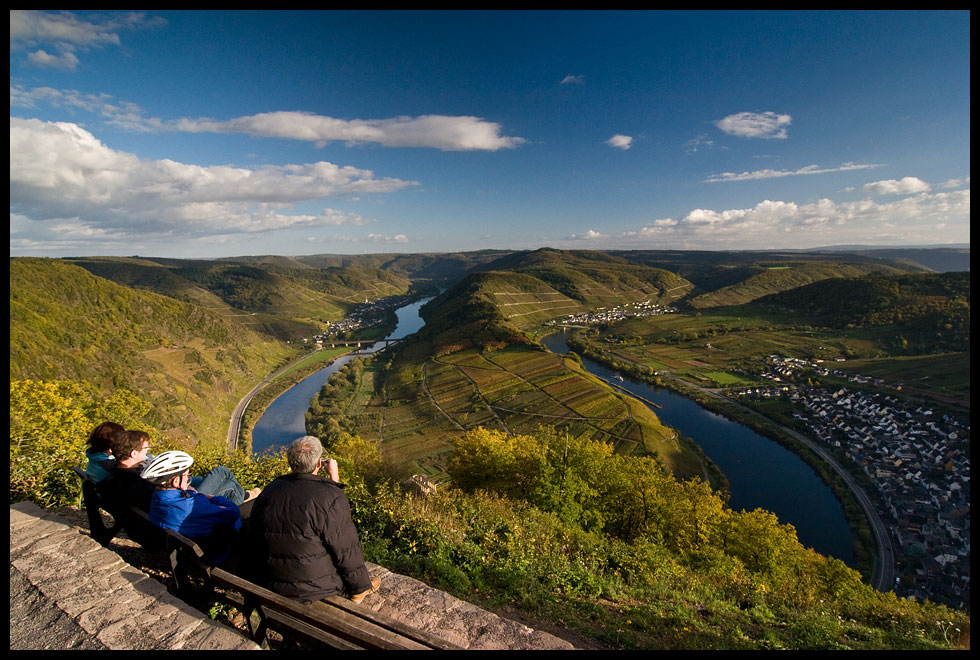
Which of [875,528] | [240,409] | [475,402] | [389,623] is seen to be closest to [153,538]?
[389,623]

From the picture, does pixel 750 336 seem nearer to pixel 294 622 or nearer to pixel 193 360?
pixel 294 622

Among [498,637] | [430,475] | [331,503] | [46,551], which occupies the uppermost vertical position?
[331,503]

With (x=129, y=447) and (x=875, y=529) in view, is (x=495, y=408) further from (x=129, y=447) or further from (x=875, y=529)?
(x=129, y=447)

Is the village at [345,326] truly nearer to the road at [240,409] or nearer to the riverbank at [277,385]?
the riverbank at [277,385]

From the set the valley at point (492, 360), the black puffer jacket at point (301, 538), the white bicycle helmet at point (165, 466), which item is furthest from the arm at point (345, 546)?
the valley at point (492, 360)

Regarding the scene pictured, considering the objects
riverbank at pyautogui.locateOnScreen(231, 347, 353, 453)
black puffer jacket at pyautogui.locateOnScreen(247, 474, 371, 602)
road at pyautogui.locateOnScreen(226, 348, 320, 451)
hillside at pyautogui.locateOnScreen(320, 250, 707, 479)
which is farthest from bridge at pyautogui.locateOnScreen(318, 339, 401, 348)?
black puffer jacket at pyautogui.locateOnScreen(247, 474, 371, 602)

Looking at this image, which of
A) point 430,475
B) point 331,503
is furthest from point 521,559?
point 430,475

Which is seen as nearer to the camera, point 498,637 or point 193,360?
point 498,637
